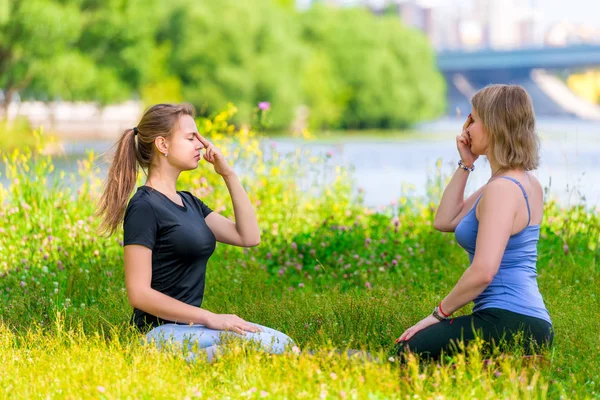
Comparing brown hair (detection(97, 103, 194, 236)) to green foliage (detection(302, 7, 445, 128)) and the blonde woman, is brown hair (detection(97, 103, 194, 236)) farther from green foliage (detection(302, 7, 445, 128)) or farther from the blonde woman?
green foliage (detection(302, 7, 445, 128))

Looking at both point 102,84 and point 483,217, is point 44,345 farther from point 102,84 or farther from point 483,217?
point 102,84

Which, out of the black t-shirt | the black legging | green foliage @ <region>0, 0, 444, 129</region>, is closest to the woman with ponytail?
the black t-shirt

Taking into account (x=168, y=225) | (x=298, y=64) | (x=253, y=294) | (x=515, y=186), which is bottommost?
(x=253, y=294)

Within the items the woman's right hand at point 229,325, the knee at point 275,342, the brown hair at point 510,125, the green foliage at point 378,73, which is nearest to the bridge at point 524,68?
the green foliage at point 378,73

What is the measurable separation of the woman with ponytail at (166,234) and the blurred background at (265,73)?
148 inches

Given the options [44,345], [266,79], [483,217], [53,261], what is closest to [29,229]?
[53,261]

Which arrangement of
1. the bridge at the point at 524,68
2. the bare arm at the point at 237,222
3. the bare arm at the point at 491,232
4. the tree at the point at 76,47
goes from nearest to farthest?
1. the bare arm at the point at 491,232
2. the bare arm at the point at 237,222
3. the tree at the point at 76,47
4. the bridge at the point at 524,68

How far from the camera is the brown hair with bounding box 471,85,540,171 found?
11.2 feet

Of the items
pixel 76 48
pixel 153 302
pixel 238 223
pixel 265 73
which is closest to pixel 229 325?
pixel 153 302

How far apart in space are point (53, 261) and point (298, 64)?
33763 millimetres

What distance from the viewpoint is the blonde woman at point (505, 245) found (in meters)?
3.35

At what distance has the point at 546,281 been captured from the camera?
18.7 feet

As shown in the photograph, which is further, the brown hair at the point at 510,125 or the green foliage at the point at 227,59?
the green foliage at the point at 227,59

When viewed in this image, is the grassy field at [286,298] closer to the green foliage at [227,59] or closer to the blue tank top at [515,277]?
the blue tank top at [515,277]
